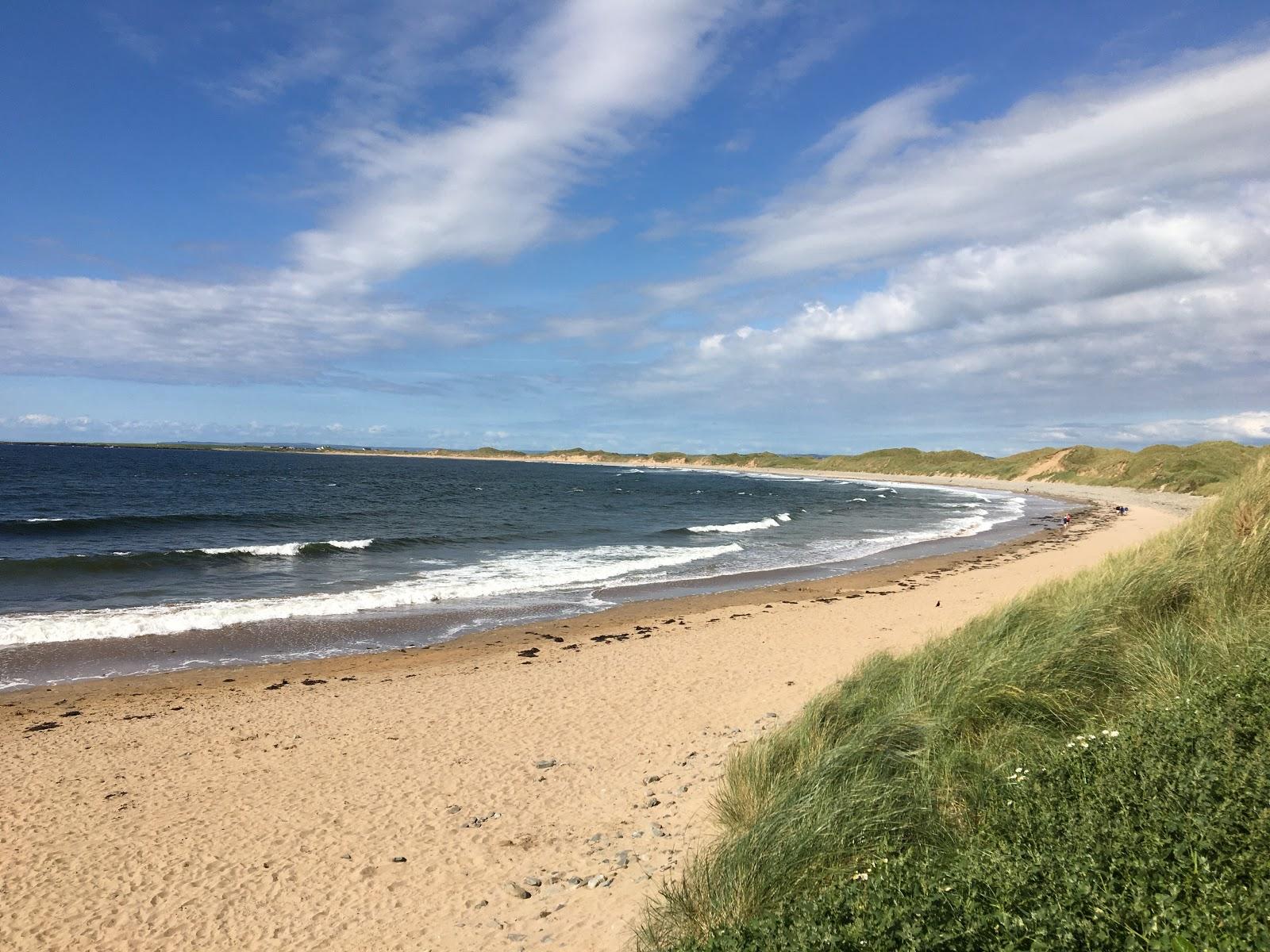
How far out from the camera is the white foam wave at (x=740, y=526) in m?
35.4

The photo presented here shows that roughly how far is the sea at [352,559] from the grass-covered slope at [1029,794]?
10736mm

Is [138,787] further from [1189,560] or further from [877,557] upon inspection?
[877,557]

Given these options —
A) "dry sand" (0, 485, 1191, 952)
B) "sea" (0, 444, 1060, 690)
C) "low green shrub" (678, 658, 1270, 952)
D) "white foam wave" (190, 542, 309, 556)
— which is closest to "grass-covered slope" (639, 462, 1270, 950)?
"low green shrub" (678, 658, 1270, 952)

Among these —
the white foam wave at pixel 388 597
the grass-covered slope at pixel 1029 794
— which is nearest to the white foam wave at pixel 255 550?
the white foam wave at pixel 388 597

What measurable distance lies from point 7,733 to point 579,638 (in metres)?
8.80

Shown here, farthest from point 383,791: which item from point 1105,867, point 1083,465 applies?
point 1083,465

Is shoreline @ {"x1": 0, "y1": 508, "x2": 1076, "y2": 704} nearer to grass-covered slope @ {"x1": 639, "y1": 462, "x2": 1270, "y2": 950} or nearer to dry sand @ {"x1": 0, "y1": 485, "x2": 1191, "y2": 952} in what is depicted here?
dry sand @ {"x1": 0, "y1": 485, "x2": 1191, "y2": 952}

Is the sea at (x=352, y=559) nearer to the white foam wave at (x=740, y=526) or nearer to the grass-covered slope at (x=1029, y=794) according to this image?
the white foam wave at (x=740, y=526)

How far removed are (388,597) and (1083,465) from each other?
86592 mm

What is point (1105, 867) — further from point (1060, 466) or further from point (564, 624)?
point (1060, 466)

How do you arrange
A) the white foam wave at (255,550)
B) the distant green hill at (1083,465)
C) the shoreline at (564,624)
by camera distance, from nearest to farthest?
the shoreline at (564,624) < the white foam wave at (255,550) < the distant green hill at (1083,465)

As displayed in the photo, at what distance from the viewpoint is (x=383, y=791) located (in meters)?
7.14

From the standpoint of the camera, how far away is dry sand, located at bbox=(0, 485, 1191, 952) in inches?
203

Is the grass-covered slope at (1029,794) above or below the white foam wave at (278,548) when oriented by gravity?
above
